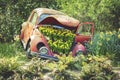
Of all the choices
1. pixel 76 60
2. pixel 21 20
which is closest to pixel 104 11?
pixel 21 20

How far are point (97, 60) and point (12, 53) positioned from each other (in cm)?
465

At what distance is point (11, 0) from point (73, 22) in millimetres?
4178

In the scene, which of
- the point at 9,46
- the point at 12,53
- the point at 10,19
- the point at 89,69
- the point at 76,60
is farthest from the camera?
the point at 10,19

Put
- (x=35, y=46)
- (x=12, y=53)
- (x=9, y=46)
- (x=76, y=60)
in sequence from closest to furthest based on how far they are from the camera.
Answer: (x=76, y=60) → (x=35, y=46) → (x=12, y=53) → (x=9, y=46)

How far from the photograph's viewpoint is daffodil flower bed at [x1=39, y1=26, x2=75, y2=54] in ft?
44.2

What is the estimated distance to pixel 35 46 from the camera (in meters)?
13.3

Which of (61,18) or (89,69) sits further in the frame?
(61,18)

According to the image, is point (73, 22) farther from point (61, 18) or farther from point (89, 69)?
point (89, 69)

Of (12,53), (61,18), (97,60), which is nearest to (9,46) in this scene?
(12,53)

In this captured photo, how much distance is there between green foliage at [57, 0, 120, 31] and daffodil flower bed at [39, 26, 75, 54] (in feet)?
13.5

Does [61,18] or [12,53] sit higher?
[61,18]

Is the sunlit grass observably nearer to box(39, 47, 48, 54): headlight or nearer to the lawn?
box(39, 47, 48, 54): headlight

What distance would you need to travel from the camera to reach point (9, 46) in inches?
622

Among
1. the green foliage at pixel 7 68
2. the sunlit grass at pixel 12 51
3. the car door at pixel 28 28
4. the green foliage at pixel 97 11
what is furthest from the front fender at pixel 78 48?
the green foliage at pixel 97 11
